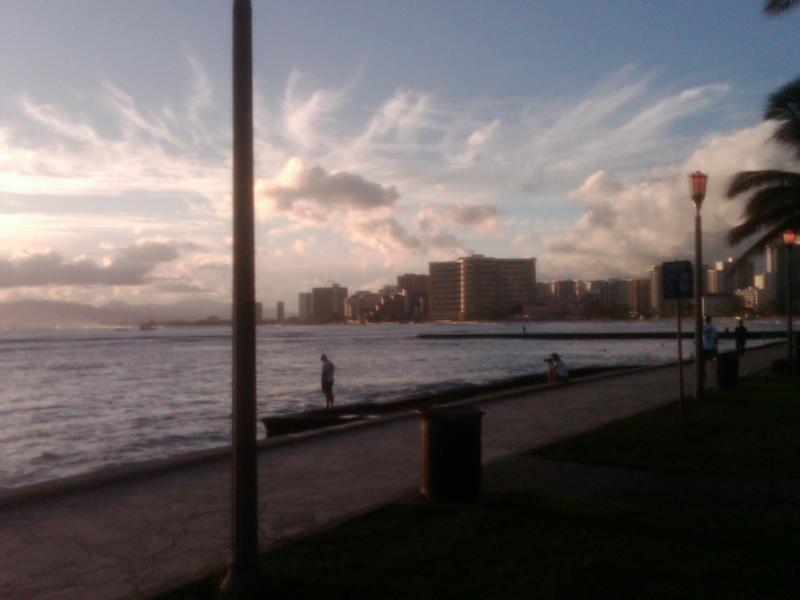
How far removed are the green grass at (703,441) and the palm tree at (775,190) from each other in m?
8.14

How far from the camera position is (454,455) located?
23.5 feet

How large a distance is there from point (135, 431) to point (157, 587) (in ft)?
58.2

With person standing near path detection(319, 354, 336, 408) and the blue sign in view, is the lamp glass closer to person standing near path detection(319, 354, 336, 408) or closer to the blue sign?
the blue sign

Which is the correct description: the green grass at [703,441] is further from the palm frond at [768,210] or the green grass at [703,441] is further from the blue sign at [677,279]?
the palm frond at [768,210]

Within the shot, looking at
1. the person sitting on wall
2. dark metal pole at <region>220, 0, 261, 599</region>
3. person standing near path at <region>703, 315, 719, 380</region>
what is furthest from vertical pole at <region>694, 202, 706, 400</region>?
dark metal pole at <region>220, 0, 261, 599</region>

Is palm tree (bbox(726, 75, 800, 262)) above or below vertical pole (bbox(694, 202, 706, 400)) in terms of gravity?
above

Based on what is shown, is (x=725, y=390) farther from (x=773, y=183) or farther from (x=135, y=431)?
(x=135, y=431)

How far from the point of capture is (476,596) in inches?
194

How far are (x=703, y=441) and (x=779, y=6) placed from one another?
30.1 ft

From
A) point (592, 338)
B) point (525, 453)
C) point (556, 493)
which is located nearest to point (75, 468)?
point (525, 453)

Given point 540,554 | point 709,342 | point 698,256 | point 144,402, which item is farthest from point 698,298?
point 144,402

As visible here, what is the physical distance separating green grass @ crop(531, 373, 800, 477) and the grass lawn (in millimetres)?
2207

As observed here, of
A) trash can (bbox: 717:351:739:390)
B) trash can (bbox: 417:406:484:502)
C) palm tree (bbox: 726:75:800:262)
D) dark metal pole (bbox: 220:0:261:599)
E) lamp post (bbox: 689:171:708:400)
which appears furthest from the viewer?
palm tree (bbox: 726:75:800:262)

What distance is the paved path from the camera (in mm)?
5613
